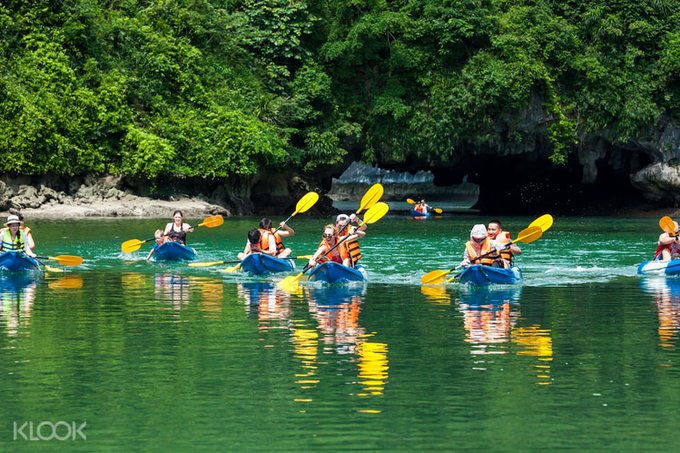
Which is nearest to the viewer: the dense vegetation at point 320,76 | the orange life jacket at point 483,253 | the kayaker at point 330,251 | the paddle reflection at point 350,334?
the paddle reflection at point 350,334

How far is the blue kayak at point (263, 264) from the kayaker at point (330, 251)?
1.43 m

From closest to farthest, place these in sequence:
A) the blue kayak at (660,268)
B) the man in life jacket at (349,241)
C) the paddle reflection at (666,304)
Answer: the paddle reflection at (666,304) < the man in life jacket at (349,241) < the blue kayak at (660,268)

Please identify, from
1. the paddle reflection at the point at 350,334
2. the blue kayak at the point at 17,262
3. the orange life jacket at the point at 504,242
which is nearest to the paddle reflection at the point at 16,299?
the blue kayak at the point at 17,262

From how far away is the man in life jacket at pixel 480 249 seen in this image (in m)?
18.4

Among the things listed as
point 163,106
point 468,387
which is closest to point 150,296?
point 468,387

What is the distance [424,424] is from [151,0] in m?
39.1

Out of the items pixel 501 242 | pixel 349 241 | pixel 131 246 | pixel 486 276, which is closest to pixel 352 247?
pixel 349 241

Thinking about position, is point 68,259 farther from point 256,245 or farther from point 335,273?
point 335,273

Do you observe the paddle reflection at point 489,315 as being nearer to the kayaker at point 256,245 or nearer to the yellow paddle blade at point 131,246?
the kayaker at point 256,245

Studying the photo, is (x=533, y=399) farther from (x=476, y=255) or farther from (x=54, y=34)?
(x=54, y=34)

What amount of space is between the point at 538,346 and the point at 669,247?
32.5 ft

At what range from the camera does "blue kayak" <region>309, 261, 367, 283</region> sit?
19.0m

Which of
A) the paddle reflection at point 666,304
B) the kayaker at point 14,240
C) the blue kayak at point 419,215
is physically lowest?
the blue kayak at point 419,215

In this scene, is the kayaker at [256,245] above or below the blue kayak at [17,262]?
above
